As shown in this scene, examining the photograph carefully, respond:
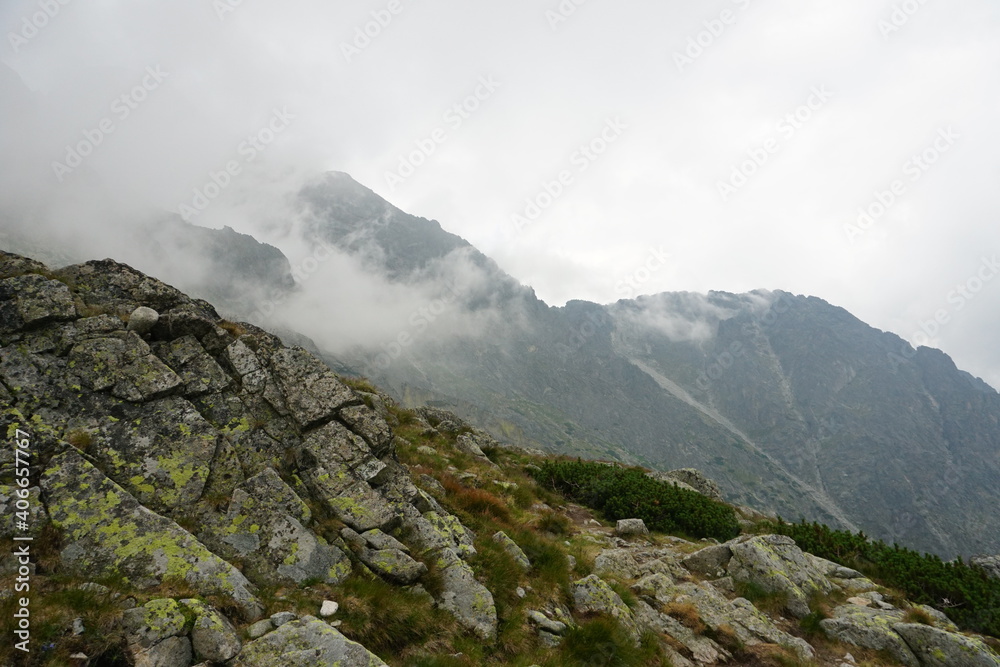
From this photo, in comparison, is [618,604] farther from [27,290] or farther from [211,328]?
[27,290]

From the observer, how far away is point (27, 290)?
32.5 feet

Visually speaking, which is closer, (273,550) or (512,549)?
(273,550)

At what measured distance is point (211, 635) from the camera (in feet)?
19.0

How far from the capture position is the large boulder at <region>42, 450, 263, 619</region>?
663 centimetres

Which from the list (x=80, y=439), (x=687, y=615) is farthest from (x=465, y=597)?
(x=80, y=439)

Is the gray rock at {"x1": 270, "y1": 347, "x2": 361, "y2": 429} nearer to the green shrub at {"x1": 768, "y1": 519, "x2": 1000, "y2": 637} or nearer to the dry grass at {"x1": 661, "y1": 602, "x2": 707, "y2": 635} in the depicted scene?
the dry grass at {"x1": 661, "y1": 602, "x2": 707, "y2": 635}

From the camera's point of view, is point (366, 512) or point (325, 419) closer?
point (366, 512)

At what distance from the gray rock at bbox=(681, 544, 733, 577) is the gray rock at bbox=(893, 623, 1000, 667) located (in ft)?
15.0

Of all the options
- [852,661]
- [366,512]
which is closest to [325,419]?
[366,512]

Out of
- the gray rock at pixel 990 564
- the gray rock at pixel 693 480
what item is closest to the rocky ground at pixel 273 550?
the gray rock at pixel 990 564

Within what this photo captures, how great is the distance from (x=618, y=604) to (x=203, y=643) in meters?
8.16

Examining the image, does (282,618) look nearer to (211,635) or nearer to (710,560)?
(211,635)

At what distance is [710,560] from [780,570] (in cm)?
202

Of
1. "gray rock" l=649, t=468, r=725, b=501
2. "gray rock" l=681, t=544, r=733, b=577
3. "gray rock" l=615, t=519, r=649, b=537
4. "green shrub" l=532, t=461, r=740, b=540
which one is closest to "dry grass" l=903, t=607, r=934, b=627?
"gray rock" l=681, t=544, r=733, b=577
